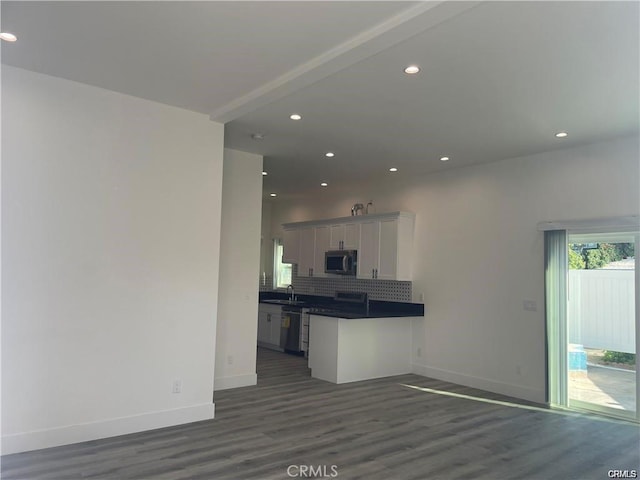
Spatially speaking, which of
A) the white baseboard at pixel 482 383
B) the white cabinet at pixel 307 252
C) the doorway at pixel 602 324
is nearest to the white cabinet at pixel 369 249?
the white cabinet at pixel 307 252

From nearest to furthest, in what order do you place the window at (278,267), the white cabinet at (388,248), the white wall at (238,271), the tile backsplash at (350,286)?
the white wall at (238,271) → the white cabinet at (388,248) → the tile backsplash at (350,286) → the window at (278,267)

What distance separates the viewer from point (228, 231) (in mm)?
5820

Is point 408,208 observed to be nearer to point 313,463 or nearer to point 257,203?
point 257,203

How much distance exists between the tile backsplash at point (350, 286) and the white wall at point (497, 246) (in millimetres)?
343

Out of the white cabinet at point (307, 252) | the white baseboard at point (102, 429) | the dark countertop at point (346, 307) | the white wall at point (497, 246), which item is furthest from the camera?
the white cabinet at point (307, 252)

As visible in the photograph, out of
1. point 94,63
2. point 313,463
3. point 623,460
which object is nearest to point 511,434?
point 623,460

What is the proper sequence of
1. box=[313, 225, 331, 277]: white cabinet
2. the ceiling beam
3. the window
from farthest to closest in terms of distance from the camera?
the window, box=[313, 225, 331, 277]: white cabinet, the ceiling beam

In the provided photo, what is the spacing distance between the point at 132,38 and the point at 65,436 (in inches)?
121

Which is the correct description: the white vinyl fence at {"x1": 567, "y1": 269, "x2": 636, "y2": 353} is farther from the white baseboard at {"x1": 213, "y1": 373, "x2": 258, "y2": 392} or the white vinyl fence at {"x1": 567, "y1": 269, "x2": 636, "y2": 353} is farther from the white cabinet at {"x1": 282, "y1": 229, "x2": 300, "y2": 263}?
the white cabinet at {"x1": 282, "y1": 229, "x2": 300, "y2": 263}

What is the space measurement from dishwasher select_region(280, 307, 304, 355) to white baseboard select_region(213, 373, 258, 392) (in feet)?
6.71

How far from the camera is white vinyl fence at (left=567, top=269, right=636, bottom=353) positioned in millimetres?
4848

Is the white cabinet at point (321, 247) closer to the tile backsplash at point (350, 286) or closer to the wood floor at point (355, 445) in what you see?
the tile backsplash at point (350, 286)

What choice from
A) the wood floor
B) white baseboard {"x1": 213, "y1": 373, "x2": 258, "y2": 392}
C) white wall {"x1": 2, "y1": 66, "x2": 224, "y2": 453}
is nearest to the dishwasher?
white baseboard {"x1": 213, "y1": 373, "x2": 258, "y2": 392}

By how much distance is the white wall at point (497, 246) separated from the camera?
512cm
